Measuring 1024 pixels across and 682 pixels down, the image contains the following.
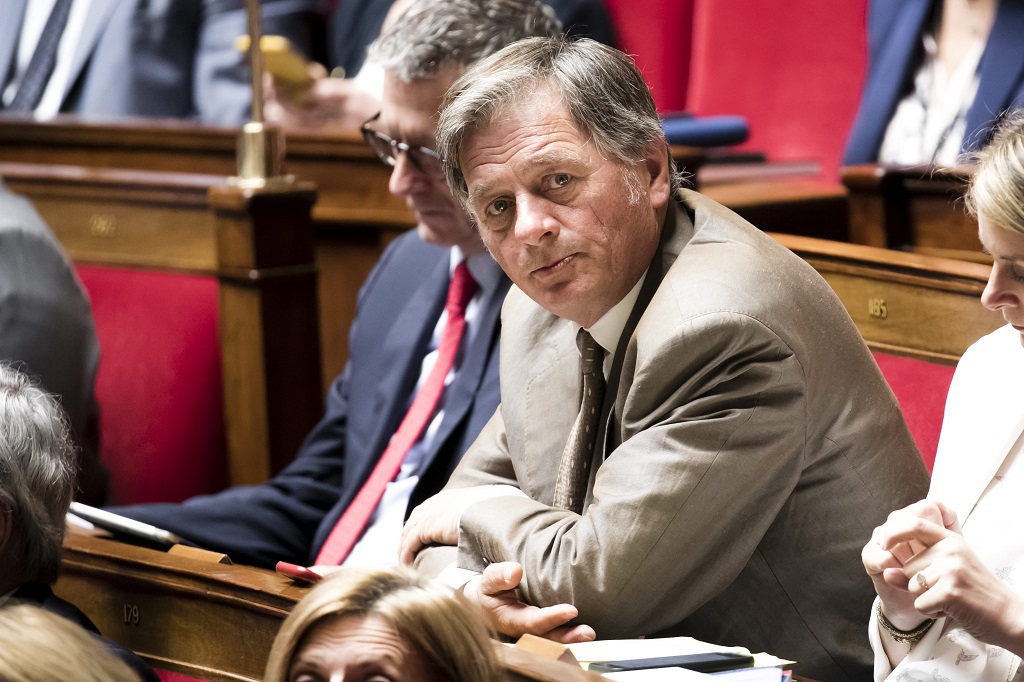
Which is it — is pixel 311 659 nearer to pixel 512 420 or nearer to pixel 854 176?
pixel 512 420

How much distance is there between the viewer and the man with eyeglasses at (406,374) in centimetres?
226

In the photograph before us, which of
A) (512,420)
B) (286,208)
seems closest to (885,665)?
(512,420)

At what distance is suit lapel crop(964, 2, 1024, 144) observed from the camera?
3.09m

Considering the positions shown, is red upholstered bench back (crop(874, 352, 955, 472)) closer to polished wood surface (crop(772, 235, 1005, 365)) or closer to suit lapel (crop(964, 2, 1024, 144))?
polished wood surface (crop(772, 235, 1005, 365))

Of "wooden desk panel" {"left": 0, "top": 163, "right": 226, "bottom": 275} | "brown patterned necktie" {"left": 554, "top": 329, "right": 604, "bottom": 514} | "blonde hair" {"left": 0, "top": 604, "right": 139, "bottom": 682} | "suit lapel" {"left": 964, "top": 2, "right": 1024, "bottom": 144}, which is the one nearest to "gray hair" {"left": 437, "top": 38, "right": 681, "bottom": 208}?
"brown patterned necktie" {"left": 554, "top": 329, "right": 604, "bottom": 514}

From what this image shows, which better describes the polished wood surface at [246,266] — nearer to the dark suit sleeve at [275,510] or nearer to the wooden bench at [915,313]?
the dark suit sleeve at [275,510]

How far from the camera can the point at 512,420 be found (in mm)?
1810

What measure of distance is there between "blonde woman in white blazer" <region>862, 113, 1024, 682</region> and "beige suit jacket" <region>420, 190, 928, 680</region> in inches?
4.8

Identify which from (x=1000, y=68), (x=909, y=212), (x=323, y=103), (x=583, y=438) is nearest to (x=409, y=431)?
(x=583, y=438)

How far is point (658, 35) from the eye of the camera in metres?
4.23

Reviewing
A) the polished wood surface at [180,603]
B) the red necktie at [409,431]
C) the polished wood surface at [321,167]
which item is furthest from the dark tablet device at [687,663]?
the polished wood surface at [321,167]

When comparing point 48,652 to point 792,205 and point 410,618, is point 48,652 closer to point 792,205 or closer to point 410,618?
point 410,618

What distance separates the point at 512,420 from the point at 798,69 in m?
2.58

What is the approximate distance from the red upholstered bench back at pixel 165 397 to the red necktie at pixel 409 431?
0.63 meters
